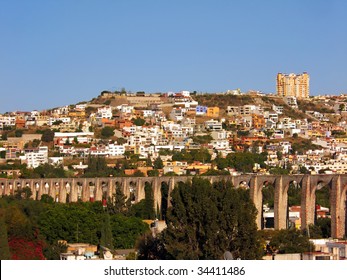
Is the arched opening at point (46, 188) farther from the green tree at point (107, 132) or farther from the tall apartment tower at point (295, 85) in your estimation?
the tall apartment tower at point (295, 85)

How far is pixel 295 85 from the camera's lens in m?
134

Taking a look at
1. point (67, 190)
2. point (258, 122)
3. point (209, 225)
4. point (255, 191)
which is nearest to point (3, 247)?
point (209, 225)

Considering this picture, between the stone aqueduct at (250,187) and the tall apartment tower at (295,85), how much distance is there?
82.7 metres

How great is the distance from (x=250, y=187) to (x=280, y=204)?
2.43 meters

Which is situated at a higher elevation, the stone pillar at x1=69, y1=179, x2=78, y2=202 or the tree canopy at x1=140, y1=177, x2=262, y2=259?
the tree canopy at x1=140, y1=177, x2=262, y2=259

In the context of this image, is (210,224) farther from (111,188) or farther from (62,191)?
(62,191)

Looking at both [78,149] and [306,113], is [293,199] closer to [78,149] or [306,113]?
[78,149]

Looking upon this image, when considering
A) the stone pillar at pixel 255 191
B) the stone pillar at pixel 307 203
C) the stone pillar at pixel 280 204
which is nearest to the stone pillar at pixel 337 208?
the stone pillar at pixel 307 203

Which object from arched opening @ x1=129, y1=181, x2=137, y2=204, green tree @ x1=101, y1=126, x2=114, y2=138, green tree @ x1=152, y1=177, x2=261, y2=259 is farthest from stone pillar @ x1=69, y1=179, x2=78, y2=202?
green tree @ x1=101, y1=126, x2=114, y2=138

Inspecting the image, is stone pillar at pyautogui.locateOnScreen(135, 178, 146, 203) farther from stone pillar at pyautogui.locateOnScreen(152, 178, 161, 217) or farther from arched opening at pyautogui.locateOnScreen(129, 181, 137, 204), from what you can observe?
stone pillar at pyautogui.locateOnScreen(152, 178, 161, 217)

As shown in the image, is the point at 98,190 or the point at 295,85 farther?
the point at 295,85

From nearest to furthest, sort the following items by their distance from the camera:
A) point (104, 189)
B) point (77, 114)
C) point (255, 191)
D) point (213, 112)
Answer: point (255, 191)
point (104, 189)
point (213, 112)
point (77, 114)

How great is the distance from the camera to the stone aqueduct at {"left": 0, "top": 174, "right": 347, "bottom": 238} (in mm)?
34375
